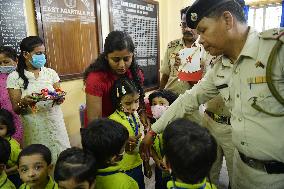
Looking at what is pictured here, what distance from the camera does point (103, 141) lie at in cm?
137

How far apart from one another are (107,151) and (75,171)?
0.67ft

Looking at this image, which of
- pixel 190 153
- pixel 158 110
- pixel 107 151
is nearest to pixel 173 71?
pixel 158 110

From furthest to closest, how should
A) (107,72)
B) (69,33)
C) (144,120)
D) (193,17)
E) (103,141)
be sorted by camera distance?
(69,33) → (144,120) → (107,72) → (193,17) → (103,141)

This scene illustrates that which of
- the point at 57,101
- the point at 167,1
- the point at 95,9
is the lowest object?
the point at 57,101

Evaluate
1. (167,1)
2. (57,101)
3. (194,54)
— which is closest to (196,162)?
(194,54)

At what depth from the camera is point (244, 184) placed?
1.49 m

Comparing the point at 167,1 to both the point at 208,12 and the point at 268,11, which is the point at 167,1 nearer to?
the point at 268,11

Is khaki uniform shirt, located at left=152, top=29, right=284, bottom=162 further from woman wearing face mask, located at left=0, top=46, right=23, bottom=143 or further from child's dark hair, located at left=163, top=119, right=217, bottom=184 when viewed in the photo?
woman wearing face mask, located at left=0, top=46, right=23, bottom=143

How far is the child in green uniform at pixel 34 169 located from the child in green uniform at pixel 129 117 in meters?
0.52

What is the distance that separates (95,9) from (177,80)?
1.79 m

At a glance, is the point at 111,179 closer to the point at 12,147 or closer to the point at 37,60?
the point at 12,147

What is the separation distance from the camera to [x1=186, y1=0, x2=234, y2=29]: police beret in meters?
1.39

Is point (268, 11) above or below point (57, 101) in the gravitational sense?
above

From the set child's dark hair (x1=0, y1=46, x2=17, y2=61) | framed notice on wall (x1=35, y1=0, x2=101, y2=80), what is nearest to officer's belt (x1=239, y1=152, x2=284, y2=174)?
child's dark hair (x1=0, y1=46, x2=17, y2=61)
